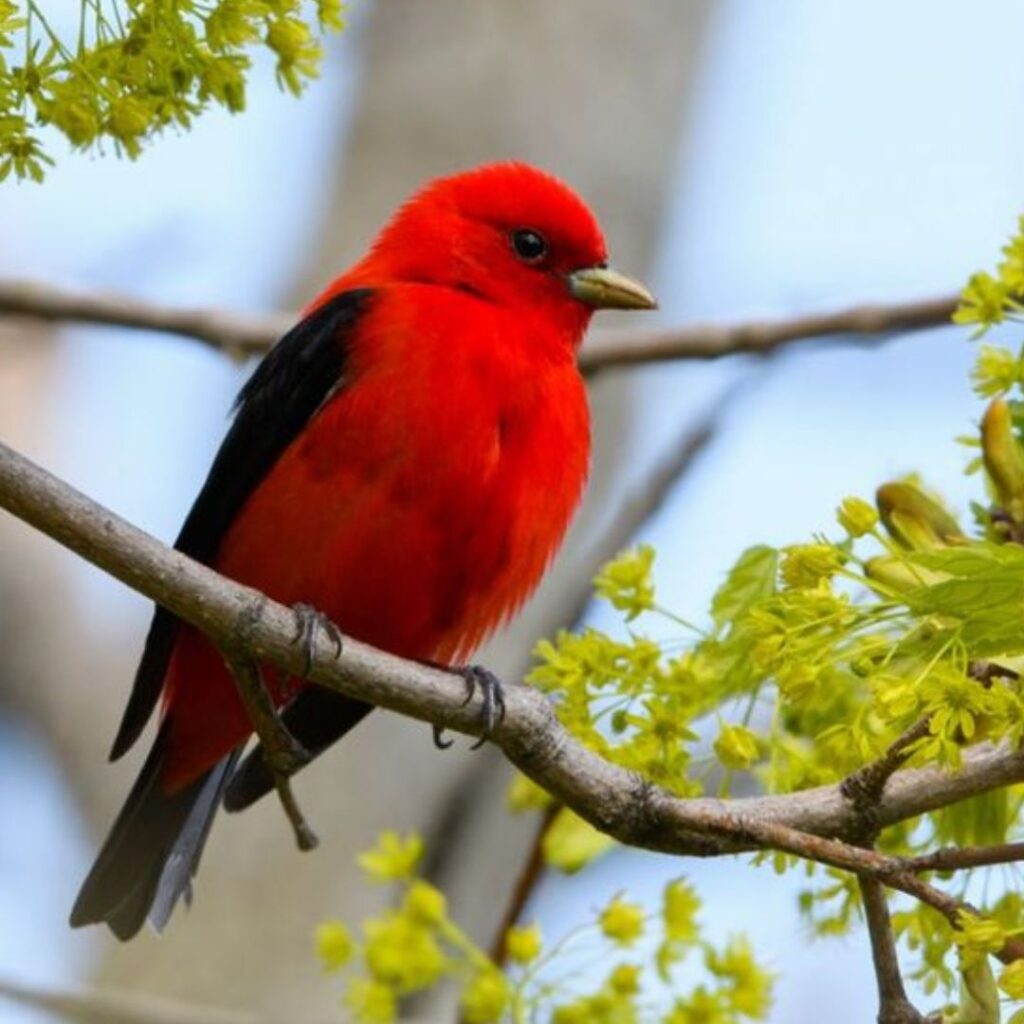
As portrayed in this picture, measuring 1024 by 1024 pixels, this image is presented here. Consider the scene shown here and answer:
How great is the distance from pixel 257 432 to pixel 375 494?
1.31 ft

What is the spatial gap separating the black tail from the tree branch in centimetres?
96

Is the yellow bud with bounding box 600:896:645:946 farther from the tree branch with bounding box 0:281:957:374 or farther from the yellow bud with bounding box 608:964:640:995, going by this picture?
the tree branch with bounding box 0:281:957:374

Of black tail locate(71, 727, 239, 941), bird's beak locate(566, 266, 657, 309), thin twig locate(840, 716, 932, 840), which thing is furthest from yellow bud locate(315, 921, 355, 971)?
bird's beak locate(566, 266, 657, 309)

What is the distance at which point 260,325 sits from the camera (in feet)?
18.2

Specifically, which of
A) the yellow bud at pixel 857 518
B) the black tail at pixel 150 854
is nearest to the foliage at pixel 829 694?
the yellow bud at pixel 857 518

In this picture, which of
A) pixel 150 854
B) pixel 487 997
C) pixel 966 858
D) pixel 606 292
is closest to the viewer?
pixel 966 858

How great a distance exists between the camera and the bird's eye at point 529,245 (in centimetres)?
558

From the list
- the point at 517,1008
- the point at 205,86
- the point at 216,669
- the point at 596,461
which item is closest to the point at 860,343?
the point at 596,461

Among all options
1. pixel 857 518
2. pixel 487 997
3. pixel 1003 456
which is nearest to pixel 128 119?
pixel 857 518

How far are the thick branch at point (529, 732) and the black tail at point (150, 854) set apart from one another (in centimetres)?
167

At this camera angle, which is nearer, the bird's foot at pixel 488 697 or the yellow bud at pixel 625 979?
the bird's foot at pixel 488 697

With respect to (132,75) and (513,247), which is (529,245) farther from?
(132,75)

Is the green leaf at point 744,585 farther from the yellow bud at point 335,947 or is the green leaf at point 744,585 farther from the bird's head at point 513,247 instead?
the bird's head at point 513,247

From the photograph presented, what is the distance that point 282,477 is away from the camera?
4883mm
